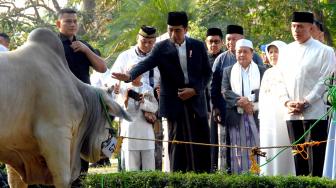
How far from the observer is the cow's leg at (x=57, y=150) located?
884 cm

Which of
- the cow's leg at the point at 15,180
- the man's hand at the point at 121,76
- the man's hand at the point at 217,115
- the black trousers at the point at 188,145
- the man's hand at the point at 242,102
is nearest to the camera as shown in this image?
the cow's leg at the point at 15,180

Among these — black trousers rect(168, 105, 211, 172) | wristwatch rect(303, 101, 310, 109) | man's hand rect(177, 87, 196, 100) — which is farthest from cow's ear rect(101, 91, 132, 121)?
wristwatch rect(303, 101, 310, 109)

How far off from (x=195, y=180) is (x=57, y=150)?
169cm

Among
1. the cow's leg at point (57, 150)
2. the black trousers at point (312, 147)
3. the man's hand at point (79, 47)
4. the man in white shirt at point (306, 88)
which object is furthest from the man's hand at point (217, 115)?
the cow's leg at point (57, 150)

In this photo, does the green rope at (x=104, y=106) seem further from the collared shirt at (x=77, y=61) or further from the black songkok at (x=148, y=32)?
the black songkok at (x=148, y=32)

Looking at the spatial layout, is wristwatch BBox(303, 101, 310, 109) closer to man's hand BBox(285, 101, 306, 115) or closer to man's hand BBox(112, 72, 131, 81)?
man's hand BBox(285, 101, 306, 115)

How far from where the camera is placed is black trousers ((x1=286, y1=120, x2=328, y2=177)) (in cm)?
1136

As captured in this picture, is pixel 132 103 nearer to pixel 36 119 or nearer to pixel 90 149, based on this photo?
pixel 90 149

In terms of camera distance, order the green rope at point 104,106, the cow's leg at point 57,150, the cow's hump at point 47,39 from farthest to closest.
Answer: the green rope at point 104,106 → the cow's hump at point 47,39 → the cow's leg at point 57,150

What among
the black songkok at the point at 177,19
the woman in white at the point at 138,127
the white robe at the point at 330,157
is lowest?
the white robe at the point at 330,157

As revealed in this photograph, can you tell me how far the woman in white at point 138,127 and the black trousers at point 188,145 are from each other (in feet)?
4.17

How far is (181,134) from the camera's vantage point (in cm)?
1156

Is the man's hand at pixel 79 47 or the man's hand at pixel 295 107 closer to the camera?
the man's hand at pixel 79 47

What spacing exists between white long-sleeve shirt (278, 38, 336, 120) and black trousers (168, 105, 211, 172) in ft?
3.80
